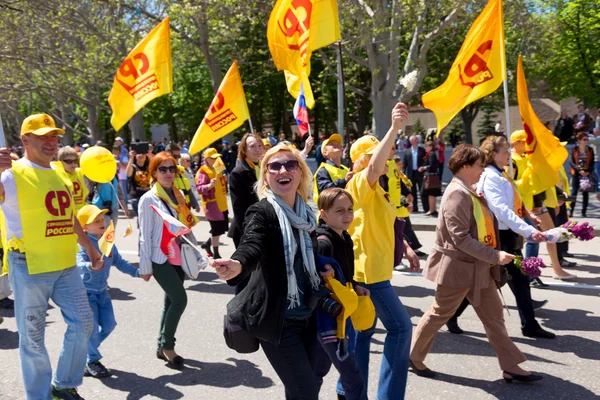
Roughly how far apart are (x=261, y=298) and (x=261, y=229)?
0.33 m

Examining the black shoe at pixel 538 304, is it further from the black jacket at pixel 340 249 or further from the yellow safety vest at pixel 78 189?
the yellow safety vest at pixel 78 189

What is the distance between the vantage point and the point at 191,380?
4965mm

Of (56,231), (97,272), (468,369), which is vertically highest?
(56,231)

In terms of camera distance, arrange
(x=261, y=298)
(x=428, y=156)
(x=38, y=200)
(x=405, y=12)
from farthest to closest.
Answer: (x=405, y=12) < (x=428, y=156) < (x=38, y=200) < (x=261, y=298)

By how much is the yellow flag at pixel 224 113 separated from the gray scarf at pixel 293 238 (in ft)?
16.0

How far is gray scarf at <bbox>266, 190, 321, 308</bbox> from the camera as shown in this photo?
3.13 metres

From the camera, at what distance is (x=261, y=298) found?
310 cm

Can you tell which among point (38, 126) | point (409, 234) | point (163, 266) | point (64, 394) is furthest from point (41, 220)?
point (409, 234)

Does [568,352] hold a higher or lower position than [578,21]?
lower

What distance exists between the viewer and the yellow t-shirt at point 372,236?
4.15 meters

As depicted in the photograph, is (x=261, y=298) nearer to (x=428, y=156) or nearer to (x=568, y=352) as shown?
(x=568, y=352)

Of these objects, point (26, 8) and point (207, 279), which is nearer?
point (207, 279)

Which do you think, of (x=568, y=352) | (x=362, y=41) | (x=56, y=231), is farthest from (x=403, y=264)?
(x=362, y=41)

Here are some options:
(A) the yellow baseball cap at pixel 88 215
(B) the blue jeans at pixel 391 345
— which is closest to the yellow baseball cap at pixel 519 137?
(B) the blue jeans at pixel 391 345
